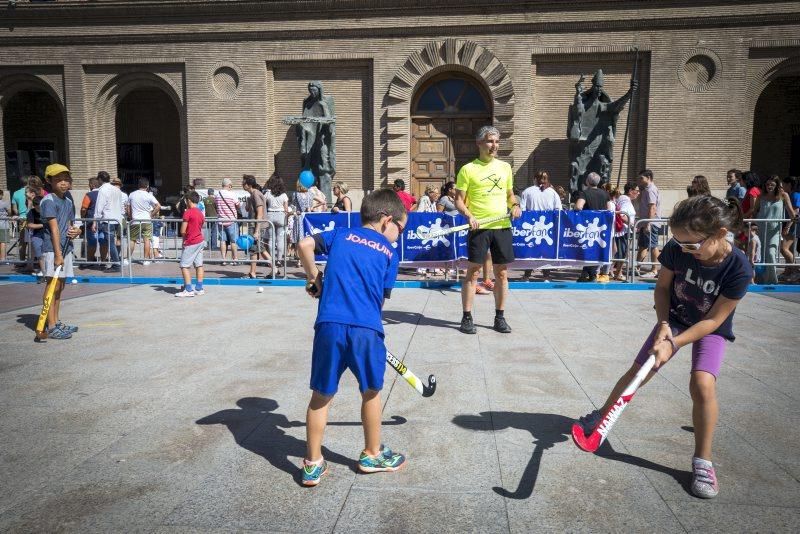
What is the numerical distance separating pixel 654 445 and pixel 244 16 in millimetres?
19500

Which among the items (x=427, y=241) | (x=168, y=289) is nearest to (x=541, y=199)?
(x=427, y=241)

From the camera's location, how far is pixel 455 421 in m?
3.95

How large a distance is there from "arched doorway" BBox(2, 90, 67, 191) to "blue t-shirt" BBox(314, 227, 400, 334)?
2586 centimetres

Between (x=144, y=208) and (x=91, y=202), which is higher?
(x=91, y=202)

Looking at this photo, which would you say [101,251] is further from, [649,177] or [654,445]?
[654,445]

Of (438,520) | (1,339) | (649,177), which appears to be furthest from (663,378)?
(649,177)

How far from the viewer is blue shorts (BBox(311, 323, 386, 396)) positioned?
9.87 ft

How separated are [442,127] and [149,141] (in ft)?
42.3

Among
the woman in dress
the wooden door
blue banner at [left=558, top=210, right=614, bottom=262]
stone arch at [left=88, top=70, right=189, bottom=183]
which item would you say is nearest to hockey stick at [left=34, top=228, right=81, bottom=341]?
blue banner at [left=558, top=210, right=614, bottom=262]

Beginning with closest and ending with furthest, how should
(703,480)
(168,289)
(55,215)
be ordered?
(703,480)
(55,215)
(168,289)

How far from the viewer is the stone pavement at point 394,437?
2.78 meters

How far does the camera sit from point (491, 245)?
679 cm

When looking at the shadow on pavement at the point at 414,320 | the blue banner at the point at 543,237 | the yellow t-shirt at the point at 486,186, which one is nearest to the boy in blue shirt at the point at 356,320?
the yellow t-shirt at the point at 486,186

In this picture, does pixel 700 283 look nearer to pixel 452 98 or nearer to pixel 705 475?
pixel 705 475
